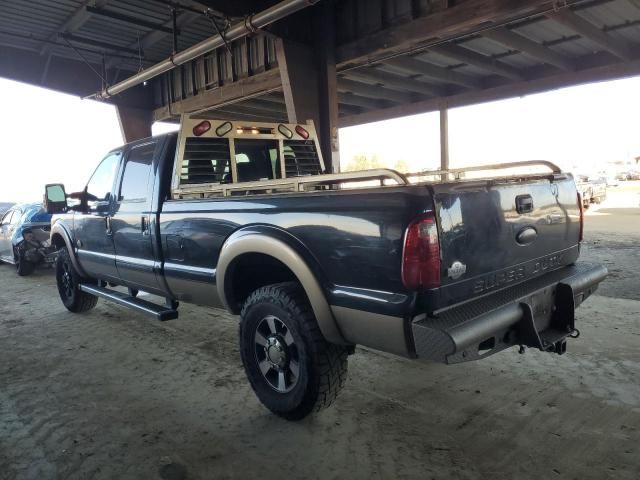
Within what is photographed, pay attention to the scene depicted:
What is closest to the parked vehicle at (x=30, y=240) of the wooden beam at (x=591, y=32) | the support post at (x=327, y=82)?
the support post at (x=327, y=82)

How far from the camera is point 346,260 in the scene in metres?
2.66

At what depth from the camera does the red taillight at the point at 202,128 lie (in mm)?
4312

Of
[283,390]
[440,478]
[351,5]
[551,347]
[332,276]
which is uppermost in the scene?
[351,5]

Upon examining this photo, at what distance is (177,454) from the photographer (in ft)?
9.23

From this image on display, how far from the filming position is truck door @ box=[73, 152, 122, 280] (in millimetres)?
4988

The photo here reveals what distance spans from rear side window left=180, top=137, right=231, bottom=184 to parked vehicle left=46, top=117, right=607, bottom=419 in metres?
0.01

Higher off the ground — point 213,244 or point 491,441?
point 213,244

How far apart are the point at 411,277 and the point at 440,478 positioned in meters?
1.06

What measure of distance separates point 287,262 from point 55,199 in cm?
376

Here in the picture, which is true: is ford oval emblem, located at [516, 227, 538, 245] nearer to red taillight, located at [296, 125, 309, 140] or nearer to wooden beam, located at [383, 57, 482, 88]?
red taillight, located at [296, 125, 309, 140]

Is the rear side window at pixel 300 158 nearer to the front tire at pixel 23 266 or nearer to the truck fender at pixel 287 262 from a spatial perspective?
the truck fender at pixel 287 262

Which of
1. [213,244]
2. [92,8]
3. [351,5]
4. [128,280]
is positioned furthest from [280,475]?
[92,8]

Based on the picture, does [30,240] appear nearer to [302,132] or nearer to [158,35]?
[158,35]

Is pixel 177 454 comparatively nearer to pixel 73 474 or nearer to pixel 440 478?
pixel 73 474
